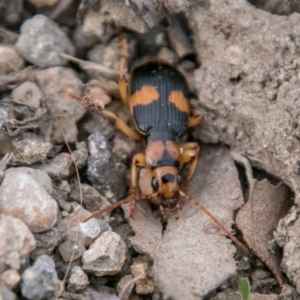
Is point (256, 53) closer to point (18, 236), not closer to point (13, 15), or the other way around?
point (13, 15)

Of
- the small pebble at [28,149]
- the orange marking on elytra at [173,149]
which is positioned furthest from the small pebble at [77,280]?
the orange marking on elytra at [173,149]

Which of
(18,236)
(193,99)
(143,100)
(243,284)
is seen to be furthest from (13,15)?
(243,284)

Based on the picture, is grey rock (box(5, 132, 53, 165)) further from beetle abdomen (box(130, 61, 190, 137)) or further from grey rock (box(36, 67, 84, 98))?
beetle abdomen (box(130, 61, 190, 137))

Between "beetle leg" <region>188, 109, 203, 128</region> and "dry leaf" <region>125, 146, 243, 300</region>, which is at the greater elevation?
"beetle leg" <region>188, 109, 203, 128</region>

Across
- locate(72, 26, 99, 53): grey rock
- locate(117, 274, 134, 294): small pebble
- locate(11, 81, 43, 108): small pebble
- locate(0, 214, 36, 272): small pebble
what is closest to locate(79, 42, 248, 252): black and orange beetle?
locate(72, 26, 99, 53): grey rock

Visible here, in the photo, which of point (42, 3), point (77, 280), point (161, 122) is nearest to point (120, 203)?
point (77, 280)

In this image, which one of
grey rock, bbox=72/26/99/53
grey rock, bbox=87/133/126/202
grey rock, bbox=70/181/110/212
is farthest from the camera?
grey rock, bbox=72/26/99/53

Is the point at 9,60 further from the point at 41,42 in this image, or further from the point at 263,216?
the point at 263,216
